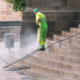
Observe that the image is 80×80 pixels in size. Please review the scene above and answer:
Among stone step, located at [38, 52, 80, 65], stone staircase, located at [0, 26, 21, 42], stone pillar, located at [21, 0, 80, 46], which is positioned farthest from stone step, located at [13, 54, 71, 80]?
stone staircase, located at [0, 26, 21, 42]

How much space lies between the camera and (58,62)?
34.2 feet

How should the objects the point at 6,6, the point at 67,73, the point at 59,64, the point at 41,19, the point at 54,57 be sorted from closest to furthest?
1. the point at 67,73
2. the point at 59,64
3. the point at 54,57
4. the point at 41,19
5. the point at 6,6

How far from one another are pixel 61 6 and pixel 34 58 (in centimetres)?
418

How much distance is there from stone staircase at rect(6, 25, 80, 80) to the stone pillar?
2.56 meters

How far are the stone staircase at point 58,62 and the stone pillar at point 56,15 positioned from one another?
2.56 m

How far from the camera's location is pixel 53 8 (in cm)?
1511

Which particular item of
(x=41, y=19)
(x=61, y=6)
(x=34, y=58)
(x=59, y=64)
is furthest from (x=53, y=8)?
(x=59, y=64)

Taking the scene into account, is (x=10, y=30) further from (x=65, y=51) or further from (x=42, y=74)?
(x=42, y=74)

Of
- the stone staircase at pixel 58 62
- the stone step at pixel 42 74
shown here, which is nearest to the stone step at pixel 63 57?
the stone staircase at pixel 58 62

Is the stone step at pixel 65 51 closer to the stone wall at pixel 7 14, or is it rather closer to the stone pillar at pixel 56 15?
the stone pillar at pixel 56 15

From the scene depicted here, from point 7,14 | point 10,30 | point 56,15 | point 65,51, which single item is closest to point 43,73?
point 65,51

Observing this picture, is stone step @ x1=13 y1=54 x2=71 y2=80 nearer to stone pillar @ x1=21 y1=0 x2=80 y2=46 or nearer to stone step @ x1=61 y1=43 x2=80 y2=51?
stone step @ x1=61 y1=43 x2=80 y2=51

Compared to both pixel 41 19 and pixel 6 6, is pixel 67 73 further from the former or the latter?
pixel 6 6

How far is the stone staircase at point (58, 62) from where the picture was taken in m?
9.62
